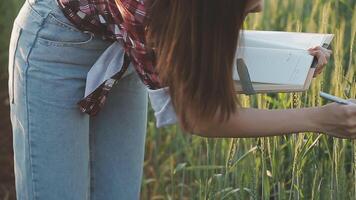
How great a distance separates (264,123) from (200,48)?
0.20 meters

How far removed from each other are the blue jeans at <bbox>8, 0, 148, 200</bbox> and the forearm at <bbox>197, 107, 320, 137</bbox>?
1.17 feet

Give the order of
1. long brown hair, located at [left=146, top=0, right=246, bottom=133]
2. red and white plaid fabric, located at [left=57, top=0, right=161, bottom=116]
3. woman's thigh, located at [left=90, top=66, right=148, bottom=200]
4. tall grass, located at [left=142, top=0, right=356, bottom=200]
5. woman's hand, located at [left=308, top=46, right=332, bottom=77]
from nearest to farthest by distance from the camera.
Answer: long brown hair, located at [left=146, top=0, right=246, bottom=133]
red and white plaid fabric, located at [left=57, top=0, right=161, bottom=116]
woman's hand, located at [left=308, top=46, right=332, bottom=77]
woman's thigh, located at [left=90, top=66, right=148, bottom=200]
tall grass, located at [left=142, top=0, right=356, bottom=200]

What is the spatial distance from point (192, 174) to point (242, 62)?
1.27 metres

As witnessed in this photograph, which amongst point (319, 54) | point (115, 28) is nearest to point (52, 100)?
point (115, 28)

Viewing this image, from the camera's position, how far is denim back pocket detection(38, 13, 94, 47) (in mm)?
1833

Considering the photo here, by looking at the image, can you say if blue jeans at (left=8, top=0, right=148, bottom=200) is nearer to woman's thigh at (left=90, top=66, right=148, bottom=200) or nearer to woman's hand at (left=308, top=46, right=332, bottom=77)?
woman's thigh at (left=90, top=66, right=148, bottom=200)

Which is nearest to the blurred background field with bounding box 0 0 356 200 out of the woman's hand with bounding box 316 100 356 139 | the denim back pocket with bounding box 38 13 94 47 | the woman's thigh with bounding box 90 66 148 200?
the woman's thigh with bounding box 90 66 148 200

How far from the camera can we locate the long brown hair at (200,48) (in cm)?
154

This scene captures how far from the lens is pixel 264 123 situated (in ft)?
5.43

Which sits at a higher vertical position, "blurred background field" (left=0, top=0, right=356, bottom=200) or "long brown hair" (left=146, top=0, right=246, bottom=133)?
"long brown hair" (left=146, top=0, right=246, bottom=133)

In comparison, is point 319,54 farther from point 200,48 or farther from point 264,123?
point 200,48

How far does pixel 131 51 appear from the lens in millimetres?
1677

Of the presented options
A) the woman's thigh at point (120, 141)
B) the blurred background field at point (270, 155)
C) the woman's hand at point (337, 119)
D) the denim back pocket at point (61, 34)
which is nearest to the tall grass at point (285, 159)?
the blurred background field at point (270, 155)

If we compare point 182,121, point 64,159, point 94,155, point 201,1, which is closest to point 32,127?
point 64,159
